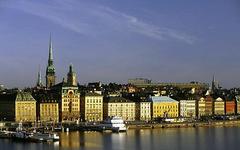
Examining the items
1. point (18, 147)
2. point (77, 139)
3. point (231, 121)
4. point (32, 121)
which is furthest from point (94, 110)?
point (18, 147)

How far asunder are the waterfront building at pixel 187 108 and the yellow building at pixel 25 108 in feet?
41.3

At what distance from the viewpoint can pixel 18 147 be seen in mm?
23391

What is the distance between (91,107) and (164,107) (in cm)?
637

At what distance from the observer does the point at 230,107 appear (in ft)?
160

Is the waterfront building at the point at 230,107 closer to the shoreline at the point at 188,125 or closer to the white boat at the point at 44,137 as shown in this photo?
the shoreline at the point at 188,125

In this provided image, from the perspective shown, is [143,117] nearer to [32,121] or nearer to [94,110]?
[94,110]

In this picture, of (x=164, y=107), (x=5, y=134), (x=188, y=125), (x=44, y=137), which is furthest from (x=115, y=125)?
(x=164, y=107)

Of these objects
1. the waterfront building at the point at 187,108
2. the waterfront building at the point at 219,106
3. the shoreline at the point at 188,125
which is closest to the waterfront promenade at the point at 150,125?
the shoreline at the point at 188,125

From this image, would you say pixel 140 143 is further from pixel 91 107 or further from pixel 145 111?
pixel 145 111

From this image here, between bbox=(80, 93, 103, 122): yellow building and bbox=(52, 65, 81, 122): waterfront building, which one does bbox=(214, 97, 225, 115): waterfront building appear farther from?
bbox=(52, 65, 81, 122): waterfront building

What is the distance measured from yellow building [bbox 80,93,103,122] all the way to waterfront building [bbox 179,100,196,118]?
772cm

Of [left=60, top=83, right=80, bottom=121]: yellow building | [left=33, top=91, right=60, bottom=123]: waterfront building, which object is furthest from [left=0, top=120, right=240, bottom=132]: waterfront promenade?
[left=60, top=83, right=80, bottom=121]: yellow building

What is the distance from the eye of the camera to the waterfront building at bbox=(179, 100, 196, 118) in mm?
44272

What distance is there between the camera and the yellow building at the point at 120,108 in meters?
39.5
